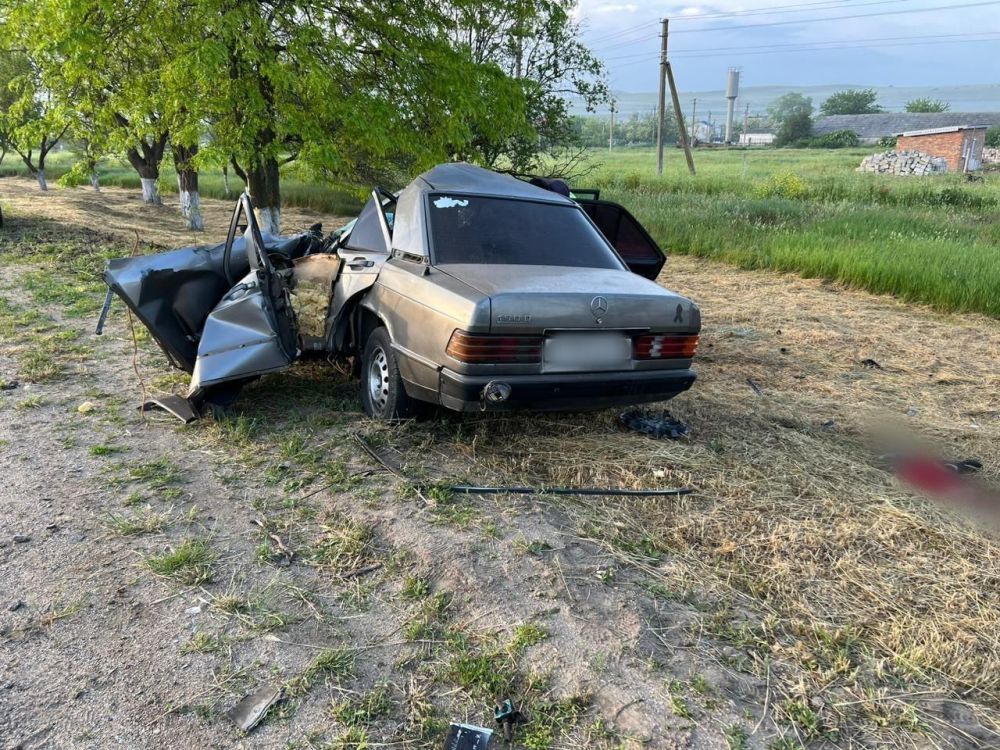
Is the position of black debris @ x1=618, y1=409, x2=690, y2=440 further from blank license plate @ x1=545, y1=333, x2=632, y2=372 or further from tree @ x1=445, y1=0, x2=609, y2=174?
tree @ x1=445, y1=0, x2=609, y2=174

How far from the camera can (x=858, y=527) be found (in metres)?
3.50

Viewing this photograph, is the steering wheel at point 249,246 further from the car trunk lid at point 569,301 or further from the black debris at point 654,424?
the black debris at point 654,424

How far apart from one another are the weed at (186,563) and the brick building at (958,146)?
47864mm

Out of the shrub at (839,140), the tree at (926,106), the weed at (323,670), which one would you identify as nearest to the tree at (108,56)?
the weed at (323,670)

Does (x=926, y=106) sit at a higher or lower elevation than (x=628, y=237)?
higher

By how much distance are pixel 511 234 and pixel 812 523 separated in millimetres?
2449

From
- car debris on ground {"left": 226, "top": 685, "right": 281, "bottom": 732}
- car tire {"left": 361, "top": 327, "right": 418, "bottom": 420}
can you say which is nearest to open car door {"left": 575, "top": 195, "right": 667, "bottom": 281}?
car tire {"left": 361, "top": 327, "right": 418, "bottom": 420}

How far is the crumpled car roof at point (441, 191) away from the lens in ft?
14.7

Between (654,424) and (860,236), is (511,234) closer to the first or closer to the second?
(654,424)

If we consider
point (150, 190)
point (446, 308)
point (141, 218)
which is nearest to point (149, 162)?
point (150, 190)

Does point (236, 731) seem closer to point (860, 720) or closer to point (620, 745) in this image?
point (620, 745)

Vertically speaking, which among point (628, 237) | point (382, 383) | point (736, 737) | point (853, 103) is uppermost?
point (853, 103)

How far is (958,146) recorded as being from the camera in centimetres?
4234

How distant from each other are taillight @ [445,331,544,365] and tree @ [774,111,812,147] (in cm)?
8040
